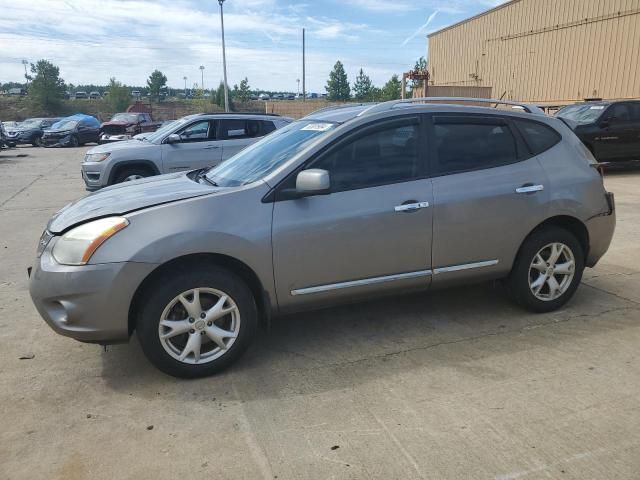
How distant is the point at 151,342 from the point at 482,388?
205 centimetres

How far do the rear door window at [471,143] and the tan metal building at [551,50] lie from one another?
17628 mm

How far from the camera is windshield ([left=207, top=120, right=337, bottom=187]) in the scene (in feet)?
12.3

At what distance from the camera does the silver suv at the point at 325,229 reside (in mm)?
3207

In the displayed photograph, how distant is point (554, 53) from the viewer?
22688mm

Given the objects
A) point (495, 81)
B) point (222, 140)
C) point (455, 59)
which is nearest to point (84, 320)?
point (222, 140)

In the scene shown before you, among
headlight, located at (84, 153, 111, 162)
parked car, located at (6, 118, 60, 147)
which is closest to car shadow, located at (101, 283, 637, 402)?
headlight, located at (84, 153, 111, 162)

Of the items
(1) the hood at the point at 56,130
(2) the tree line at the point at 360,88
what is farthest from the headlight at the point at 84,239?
(2) the tree line at the point at 360,88

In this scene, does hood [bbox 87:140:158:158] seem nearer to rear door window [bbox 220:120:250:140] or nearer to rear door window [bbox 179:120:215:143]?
rear door window [bbox 179:120:215:143]

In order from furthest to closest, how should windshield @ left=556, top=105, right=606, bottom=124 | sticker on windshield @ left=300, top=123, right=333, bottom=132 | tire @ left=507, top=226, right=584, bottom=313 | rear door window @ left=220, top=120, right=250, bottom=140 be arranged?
windshield @ left=556, top=105, right=606, bottom=124
rear door window @ left=220, top=120, right=250, bottom=140
tire @ left=507, top=226, right=584, bottom=313
sticker on windshield @ left=300, top=123, right=333, bottom=132

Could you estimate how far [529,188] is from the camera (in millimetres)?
4113

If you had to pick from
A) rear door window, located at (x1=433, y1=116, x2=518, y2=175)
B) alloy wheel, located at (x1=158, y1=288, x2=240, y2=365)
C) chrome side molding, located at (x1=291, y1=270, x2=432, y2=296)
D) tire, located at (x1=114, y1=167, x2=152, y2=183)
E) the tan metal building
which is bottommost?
alloy wheel, located at (x1=158, y1=288, x2=240, y2=365)

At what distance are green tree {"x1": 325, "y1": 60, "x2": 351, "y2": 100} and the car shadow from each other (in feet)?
212

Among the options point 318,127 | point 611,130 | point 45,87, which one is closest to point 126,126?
point 611,130

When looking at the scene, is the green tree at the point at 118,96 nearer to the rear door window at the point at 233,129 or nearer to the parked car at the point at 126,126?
the parked car at the point at 126,126
